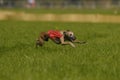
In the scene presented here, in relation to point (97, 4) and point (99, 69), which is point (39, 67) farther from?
point (97, 4)

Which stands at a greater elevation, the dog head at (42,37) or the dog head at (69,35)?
the dog head at (69,35)

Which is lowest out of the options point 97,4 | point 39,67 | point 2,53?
point 97,4

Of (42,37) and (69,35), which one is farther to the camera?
(42,37)

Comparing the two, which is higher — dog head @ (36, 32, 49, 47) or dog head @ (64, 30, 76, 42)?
dog head @ (64, 30, 76, 42)

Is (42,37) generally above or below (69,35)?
below

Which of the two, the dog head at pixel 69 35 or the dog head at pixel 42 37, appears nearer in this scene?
the dog head at pixel 69 35

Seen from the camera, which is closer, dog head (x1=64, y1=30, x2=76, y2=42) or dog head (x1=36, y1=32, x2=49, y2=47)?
dog head (x1=64, y1=30, x2=76, y2=42)

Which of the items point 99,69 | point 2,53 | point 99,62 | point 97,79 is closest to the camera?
point 97,79

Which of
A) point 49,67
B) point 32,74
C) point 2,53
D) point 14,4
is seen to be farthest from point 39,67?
point 14,4

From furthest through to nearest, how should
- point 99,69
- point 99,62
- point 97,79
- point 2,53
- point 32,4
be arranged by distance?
point 32,4 → point 2,53 → point 99,62 → point 99,69 → point 97,79

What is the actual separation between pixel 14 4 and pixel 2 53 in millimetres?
65448

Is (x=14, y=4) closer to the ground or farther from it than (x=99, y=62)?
closer to the ground

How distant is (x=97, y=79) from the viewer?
9.50 meters

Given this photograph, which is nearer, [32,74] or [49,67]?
[32,74]
